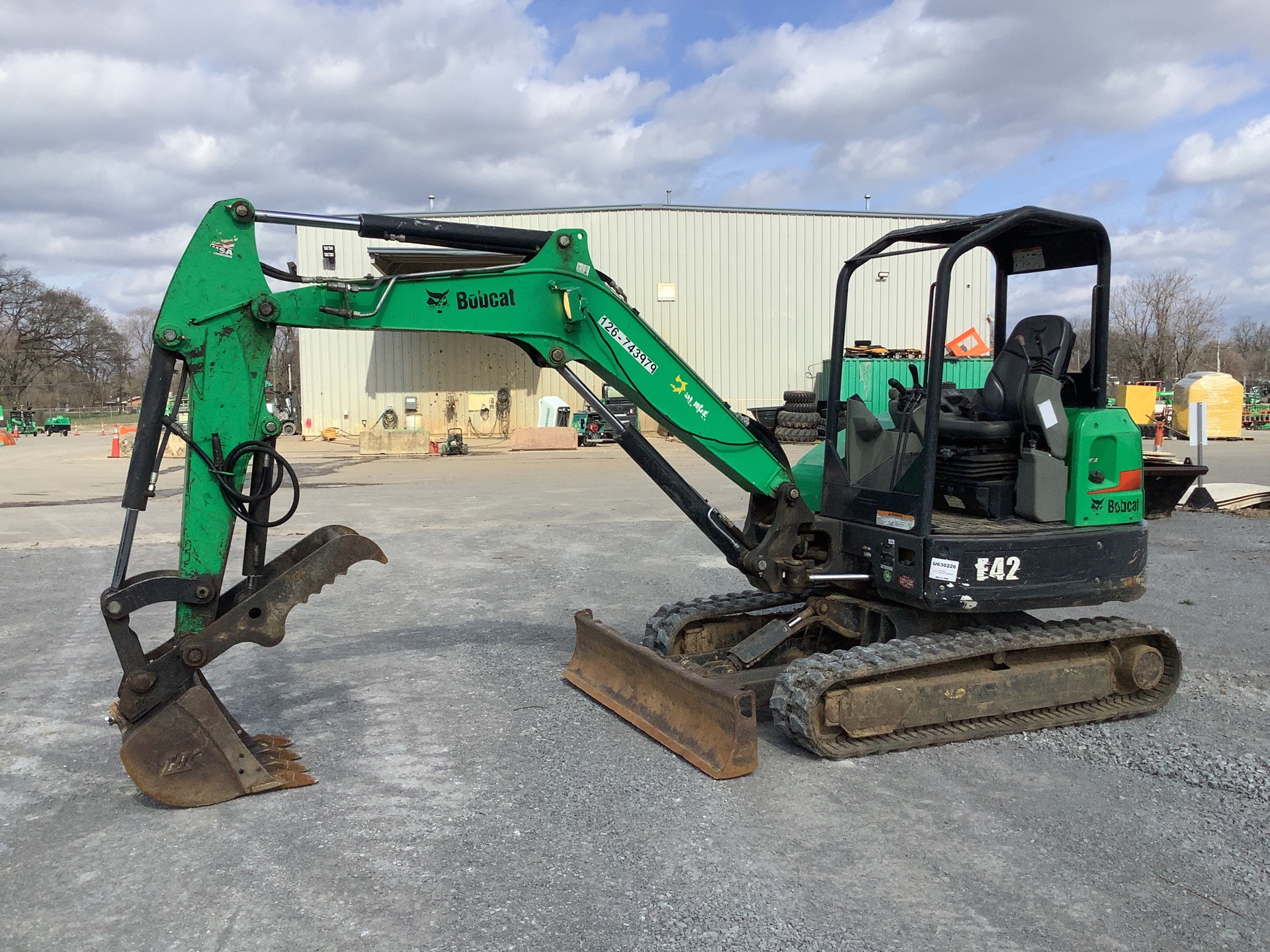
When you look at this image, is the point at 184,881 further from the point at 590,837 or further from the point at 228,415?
the point at 228,415

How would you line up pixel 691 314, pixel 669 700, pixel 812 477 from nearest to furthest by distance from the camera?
pixel 669 700
pixel 812 477
pixel 691 314

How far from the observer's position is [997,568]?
5.40 metres

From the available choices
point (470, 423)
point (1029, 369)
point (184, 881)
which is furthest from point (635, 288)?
point (184, 881)

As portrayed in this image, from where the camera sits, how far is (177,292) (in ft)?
15.5

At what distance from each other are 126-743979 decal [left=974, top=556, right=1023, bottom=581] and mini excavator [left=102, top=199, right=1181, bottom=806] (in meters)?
0.01

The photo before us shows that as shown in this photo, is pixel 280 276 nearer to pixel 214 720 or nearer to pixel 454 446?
pixel 214 720

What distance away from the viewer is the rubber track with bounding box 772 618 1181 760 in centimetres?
511

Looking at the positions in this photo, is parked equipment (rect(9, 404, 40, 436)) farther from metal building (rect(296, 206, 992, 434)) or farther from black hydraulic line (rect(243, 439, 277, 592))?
black hydraulic line (rect(243, 439, 277, 592))

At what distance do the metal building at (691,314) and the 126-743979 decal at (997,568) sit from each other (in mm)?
27815

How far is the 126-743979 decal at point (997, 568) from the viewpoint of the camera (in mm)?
5363

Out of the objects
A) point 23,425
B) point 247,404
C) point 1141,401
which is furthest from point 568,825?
point 23,425

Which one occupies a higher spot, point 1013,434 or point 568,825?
point 1013,434

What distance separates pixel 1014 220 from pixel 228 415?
429 centimetres

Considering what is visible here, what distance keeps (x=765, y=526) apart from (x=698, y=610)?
765mm
